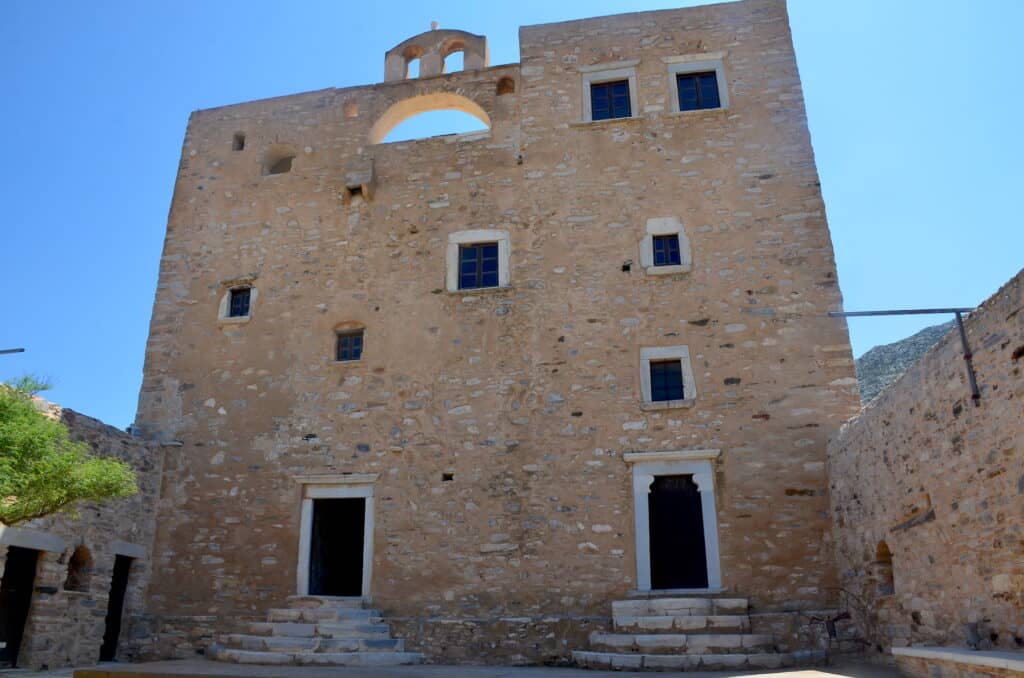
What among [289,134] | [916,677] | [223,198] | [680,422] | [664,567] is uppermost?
[289,134]

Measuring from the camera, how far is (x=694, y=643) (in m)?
9.93

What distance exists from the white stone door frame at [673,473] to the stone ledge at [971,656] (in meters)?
3.37

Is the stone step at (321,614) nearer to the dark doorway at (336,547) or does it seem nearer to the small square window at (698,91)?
the dark doorway at (336,547)

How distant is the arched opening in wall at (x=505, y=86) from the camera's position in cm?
1494

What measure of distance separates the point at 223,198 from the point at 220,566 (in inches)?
262

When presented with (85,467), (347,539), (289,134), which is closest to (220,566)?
(347,539)

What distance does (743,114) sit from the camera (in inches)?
546

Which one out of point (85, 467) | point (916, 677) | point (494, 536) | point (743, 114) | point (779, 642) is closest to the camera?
point (916, 677)

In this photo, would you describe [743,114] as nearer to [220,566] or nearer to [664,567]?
[664,567]

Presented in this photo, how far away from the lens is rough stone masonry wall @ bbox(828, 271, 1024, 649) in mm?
6785

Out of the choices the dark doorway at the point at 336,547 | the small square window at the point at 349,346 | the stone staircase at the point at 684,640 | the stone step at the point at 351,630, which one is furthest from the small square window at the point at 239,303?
the stone staircase at the point at 684,640

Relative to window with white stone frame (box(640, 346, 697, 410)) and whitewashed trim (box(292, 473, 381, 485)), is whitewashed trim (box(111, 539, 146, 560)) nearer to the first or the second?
whitewashed trim (box(292, 473, 381, 485))

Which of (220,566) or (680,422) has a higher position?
(680,422)

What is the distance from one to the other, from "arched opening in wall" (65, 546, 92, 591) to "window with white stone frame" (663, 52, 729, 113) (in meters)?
11.6
